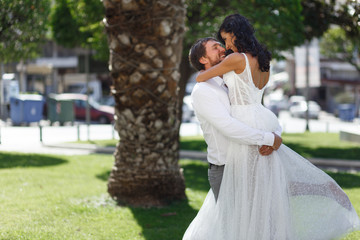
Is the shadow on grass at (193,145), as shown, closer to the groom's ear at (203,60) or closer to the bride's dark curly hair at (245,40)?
the groom's ear at (203,60)

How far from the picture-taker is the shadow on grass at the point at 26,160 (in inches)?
386

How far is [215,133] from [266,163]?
413mm

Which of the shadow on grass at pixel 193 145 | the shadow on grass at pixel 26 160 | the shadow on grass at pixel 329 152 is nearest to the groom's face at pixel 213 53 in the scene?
the shadow on grass at pixel 26 160

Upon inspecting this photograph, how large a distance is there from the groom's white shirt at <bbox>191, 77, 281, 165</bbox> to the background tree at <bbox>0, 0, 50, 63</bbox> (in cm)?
499

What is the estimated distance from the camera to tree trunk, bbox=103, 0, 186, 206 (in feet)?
20.1

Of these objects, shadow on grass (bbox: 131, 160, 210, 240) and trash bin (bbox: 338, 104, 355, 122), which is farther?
trash bin (bbox: 338, 104, 355, 122)

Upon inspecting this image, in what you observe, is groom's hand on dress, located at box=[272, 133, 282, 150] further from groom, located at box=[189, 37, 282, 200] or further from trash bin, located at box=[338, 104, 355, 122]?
trash bin, located at box=[338, 104, 355, 122]

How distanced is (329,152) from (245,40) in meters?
10.8

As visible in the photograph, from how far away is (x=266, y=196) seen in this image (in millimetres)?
3293

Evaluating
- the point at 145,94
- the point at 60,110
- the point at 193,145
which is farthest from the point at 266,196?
the point at 60,110

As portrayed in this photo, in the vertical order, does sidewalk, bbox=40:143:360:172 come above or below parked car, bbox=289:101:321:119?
above

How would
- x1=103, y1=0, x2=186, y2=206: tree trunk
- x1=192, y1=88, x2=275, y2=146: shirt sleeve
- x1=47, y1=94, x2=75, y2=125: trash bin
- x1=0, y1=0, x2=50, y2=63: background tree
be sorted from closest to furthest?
x1=192, y1=88, x2=275, y2=146: shirt sleeve → x1=103, y1=0, x2=186, y2=206: tree trunk → x1=0, y1=0, x2=50, y2=63: background tree → x1=47, y1=94, x2=75, y2=125: trash bin

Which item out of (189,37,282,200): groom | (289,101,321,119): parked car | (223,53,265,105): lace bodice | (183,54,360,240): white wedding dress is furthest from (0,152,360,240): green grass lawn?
(289,101,321,119): parked car

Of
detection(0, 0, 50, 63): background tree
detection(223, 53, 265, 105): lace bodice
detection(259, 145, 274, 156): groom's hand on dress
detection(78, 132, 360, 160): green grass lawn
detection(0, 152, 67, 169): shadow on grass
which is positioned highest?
detection(0, 0, 50, 63): background tree
